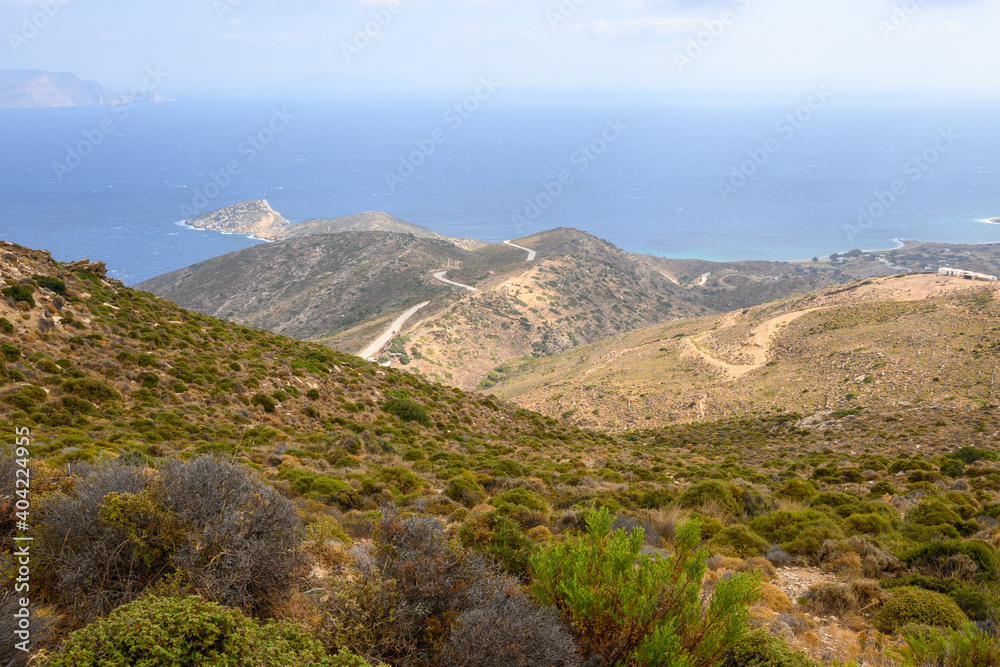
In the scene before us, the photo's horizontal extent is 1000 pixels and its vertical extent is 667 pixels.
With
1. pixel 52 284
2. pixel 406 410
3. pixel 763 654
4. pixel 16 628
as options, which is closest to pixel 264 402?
pixel 406 410

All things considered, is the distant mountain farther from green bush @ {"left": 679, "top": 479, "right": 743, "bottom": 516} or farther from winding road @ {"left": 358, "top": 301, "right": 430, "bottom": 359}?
green bush @ {"left": 679, "top": 479, "right": 743, "bottom": 516}

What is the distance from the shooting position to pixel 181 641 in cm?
342

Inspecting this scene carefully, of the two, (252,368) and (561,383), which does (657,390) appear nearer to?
(561,383)

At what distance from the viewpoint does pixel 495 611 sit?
14.3ft

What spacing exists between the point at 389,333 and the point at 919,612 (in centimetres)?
5804

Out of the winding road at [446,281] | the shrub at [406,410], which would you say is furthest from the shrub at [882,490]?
the winding road at [446,281]

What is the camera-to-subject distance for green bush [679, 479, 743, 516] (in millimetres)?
12547

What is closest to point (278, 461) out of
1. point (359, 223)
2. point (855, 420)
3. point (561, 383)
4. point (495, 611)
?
point (495, 611)

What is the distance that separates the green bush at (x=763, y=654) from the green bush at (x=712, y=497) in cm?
778

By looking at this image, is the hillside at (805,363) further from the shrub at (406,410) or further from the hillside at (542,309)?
the shrub at (406,410)

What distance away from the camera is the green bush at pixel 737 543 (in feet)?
30.9

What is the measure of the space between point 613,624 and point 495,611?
1.17 metres

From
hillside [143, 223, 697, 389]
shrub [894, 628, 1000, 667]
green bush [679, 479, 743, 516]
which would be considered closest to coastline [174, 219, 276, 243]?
hillside [143, 223, 697, 389]

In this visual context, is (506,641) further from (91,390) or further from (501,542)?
(91,390)
